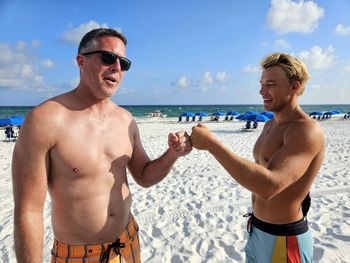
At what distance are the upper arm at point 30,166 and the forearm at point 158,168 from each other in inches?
35.2

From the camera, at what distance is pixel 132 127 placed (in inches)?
90.1

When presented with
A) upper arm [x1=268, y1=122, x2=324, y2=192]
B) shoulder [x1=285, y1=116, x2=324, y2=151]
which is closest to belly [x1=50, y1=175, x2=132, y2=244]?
upper arm [x1=268, y1=122, x2=324, y2=192]

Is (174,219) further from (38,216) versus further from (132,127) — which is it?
(38,216)

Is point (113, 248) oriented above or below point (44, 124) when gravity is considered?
below

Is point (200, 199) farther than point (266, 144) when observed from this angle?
Yes

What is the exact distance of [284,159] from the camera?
68.1 inches

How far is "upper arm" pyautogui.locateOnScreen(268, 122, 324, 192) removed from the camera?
5.49ft

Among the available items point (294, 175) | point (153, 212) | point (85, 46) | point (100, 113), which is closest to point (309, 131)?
point (294, 175)

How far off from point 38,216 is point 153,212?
372cm

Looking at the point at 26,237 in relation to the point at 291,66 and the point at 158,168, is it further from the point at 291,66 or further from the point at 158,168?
the point at 291,66

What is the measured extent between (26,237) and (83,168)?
50 centimetres

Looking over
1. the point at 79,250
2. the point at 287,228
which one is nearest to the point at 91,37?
the point at 79,250

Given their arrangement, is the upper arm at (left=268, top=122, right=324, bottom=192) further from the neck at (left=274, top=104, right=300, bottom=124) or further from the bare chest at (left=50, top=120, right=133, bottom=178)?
the bare chest at (left=50, top=120, right=133, bottom=178)

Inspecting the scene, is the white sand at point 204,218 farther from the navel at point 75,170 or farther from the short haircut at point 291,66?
the short haircut at point 291,66
